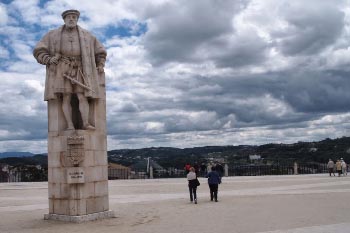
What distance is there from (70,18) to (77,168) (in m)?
4.73

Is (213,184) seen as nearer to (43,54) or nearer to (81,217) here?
(81,217)

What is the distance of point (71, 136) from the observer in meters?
13.4

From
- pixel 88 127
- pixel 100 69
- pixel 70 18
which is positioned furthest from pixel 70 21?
pixel 88 127

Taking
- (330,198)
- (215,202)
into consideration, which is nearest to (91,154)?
(215,202)

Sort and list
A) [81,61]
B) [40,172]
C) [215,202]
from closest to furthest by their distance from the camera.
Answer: [81,61], [215,202], [40,172]

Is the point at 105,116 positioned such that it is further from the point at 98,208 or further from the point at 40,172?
the point at 40,172

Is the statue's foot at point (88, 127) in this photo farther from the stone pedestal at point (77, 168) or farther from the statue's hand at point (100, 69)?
the statue's hand at point (100, 69)

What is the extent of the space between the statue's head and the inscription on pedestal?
177 inches

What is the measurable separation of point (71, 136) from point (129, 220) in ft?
9.87

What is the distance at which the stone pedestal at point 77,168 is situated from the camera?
43.7ft

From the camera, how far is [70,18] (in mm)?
14320

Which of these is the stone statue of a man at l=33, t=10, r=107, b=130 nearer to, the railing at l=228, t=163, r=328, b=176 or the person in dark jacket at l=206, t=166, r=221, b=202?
the person in dark jacket at l=206, t=166, r=221, b=202

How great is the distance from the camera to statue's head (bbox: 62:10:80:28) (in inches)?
563

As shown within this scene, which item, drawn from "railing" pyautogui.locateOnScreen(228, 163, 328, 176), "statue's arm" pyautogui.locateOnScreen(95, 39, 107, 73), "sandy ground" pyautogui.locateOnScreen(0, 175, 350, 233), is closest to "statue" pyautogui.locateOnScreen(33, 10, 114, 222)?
"statue's arm" pyautogui.locateOnScreen(95, 39, 107, 73)
